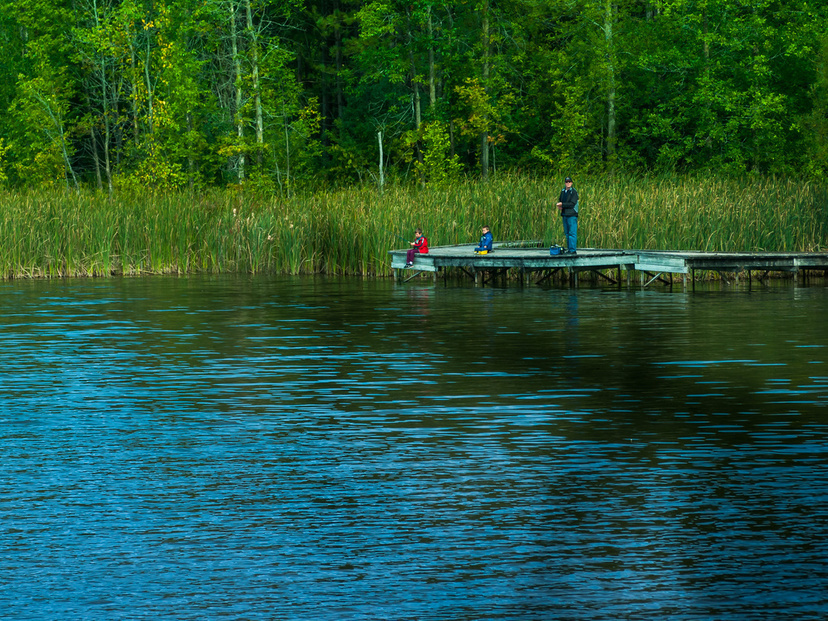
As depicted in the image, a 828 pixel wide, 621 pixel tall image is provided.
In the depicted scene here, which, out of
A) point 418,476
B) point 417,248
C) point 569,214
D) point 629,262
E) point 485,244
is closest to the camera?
point 418,476

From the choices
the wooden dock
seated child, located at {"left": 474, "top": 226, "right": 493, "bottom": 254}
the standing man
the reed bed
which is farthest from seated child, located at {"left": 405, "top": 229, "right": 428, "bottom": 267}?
the standing man

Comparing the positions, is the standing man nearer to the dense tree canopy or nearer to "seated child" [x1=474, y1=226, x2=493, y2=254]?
"seated child" [x1=474, y1=226, x2=493, y2=254]

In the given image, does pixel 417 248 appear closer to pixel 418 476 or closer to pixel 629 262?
pixel 629 262

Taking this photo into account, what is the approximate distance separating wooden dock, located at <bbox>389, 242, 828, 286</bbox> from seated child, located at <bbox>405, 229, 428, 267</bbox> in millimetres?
202

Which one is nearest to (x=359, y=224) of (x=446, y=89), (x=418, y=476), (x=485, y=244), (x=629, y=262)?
(x=485, y=244)

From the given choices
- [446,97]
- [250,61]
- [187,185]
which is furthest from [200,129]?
[446,97]

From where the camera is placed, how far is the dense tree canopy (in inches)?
2014

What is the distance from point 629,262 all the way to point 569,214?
1608 millimetres

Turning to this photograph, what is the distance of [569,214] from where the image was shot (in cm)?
2927

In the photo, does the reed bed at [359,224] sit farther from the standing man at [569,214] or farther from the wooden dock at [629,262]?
the standing man at [569,214]

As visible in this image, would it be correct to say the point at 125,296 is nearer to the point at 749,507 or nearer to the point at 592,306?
the point at 592,306

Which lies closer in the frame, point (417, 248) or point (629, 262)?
point (629, 262)

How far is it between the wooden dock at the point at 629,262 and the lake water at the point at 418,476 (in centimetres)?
884

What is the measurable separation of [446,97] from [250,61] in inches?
324
